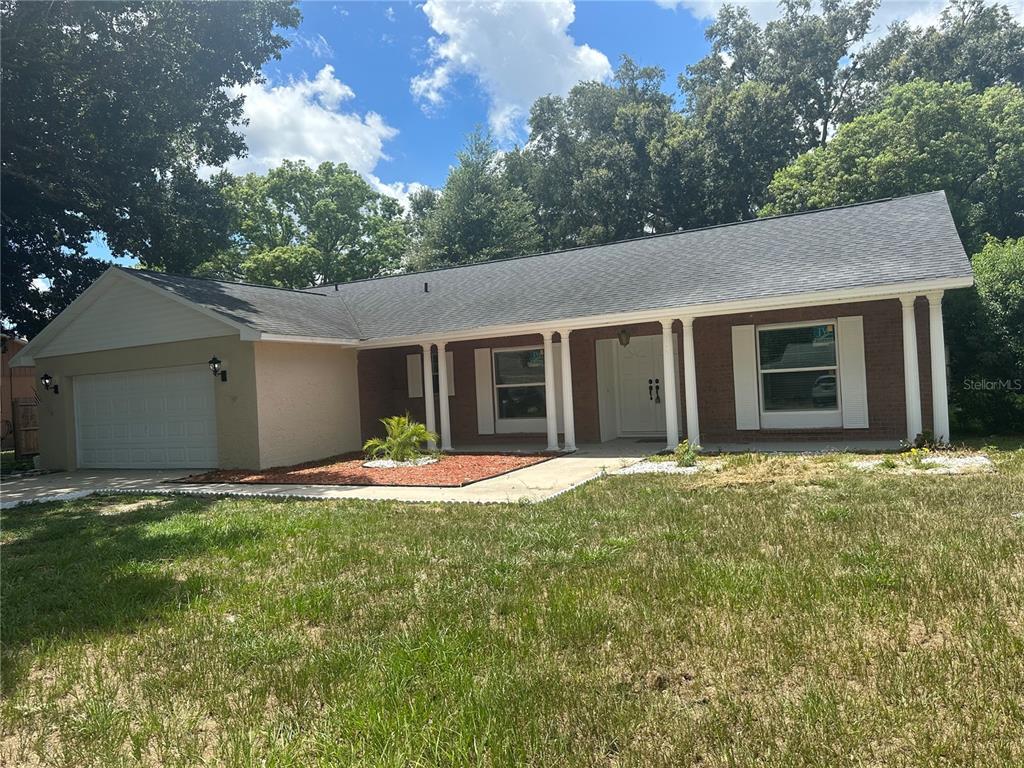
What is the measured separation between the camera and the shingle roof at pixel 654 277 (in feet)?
36.5

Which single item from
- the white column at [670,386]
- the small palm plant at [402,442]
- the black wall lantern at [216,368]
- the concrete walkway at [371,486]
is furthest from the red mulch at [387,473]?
the white column at [670,386]

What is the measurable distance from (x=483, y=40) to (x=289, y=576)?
57.3 ft

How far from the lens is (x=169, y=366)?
13414 millimetres

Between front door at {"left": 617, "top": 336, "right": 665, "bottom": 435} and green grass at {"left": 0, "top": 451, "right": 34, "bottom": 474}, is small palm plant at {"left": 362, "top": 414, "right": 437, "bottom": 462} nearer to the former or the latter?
front door at {"left": 617, "top": 336, "right": 665, "bottom": 435}

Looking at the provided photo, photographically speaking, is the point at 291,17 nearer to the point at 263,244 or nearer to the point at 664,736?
the point at 664,736

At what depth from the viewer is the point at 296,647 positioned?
12.4 feet

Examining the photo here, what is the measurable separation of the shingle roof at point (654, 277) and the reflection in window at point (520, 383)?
1.43 meters

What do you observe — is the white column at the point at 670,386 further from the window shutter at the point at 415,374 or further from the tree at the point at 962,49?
the tree at the point at 962,49

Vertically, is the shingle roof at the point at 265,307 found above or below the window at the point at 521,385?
above

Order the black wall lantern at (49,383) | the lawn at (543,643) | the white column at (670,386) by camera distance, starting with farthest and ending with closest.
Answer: the black wall lantern at (49,383), the white column at (670,386), the lawn at (543,643)

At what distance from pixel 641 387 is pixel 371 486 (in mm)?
6986

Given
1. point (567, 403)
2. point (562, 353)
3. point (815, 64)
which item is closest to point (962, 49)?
point (815, 64)

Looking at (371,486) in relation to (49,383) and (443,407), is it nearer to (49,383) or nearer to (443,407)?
(443,407)

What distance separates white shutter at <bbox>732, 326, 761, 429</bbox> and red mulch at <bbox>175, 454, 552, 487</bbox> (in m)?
3.92
